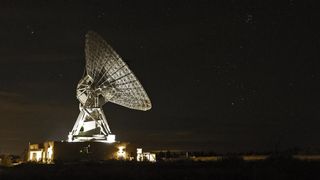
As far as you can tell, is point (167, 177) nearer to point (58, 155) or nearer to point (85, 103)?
point (85, 103)

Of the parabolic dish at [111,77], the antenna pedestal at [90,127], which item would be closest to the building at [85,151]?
the antenna pedestal at [90,127]

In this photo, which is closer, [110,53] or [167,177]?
[167,177]

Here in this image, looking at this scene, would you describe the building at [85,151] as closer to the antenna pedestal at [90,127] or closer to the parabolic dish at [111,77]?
the antenna pedestal at [90,127]

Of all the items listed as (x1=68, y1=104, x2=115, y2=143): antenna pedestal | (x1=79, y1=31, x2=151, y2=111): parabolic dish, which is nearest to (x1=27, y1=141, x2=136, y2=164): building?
(x1=68, y1=104, x2=115, y2=143): antenna pedestal

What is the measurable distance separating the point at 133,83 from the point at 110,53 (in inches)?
155

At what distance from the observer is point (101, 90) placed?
197 ft

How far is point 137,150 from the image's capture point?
233 ft

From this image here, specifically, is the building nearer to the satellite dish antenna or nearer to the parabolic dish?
the satellite dish antenna

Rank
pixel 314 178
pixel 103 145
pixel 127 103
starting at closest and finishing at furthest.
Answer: pixel 314 178 < pixel 127 103 < pixel 103 145

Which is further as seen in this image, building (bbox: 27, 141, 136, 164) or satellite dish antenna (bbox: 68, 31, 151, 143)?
building (bbox: 27, 141, 136, 164)

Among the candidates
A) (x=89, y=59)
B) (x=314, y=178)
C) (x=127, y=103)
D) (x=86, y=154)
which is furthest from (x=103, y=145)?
(x=314, y=178)

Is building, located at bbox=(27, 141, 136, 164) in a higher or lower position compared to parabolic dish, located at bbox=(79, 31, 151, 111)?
lower

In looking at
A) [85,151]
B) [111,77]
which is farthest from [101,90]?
[85,151]

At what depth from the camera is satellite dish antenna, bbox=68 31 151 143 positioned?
183ft
